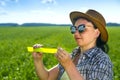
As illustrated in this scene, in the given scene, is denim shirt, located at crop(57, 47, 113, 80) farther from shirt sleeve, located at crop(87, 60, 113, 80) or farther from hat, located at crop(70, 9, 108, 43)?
hat, located at crop(70, 9, 108, 43)

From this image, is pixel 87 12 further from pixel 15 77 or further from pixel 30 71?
pixel 30 71

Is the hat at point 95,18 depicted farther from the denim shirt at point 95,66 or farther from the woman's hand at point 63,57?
the woman's hand at point 63,57

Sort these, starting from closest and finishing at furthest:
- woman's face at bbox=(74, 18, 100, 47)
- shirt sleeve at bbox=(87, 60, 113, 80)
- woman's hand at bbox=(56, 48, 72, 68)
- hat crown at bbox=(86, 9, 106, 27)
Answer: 1. woman's hand at bbox=(56, 48, 72, 68)
2. shirt sleeve at bbox=(87, 60, 113, 80)
3. woman's face at bbox=(74, 18, 100, 47)
4. hat crown at bbox=(86, 9, 106, 27)

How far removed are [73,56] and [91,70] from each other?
548mm

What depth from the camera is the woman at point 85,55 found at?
149 inches

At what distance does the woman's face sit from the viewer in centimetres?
414

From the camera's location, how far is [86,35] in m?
4.19

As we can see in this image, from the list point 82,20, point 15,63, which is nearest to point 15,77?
point 15,63

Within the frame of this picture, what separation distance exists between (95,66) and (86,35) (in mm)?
432

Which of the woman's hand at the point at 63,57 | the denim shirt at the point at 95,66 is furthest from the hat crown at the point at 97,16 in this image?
the woman's hand at the point at 63,57

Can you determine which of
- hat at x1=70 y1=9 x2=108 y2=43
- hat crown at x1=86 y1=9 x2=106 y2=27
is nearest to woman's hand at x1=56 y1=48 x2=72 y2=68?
hat at x1=70 y1=9 x2=108 y2=43

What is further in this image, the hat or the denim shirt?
the hat

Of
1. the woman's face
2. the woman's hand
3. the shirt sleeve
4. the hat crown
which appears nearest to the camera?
the woman's hand

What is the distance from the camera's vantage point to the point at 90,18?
422cm
